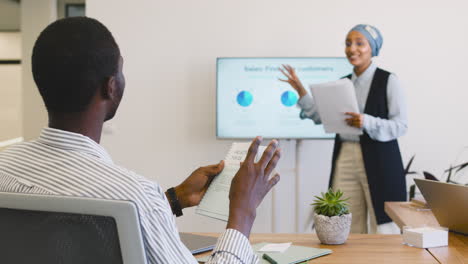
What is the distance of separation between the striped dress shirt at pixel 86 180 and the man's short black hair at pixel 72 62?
0.06 metres

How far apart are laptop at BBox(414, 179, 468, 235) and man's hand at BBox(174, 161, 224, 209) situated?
725 millimetres

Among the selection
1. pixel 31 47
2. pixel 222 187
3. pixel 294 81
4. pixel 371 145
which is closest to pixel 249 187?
pixel 222 187

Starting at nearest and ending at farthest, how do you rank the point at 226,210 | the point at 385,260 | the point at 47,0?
the point at 226,210 < the point at 385,260 < the point at 47,0

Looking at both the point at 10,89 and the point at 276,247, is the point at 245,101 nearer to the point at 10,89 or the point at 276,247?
the point at 276,247

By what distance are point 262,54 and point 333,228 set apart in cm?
297

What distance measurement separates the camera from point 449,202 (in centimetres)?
167

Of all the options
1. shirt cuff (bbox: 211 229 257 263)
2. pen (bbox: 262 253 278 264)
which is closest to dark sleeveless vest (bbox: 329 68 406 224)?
pen (bbox: 262 253 278 264)

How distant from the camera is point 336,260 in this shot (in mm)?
1483

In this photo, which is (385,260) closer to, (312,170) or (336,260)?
(336,260)

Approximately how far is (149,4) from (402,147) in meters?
2.39

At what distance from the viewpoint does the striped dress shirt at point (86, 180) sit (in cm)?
84

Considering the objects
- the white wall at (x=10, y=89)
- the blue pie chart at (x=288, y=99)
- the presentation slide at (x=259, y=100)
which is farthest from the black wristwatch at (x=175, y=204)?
the white wall at (x=10, y=89)

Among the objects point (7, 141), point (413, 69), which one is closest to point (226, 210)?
point (413, 69)

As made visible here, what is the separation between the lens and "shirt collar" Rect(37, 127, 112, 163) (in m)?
0.94
